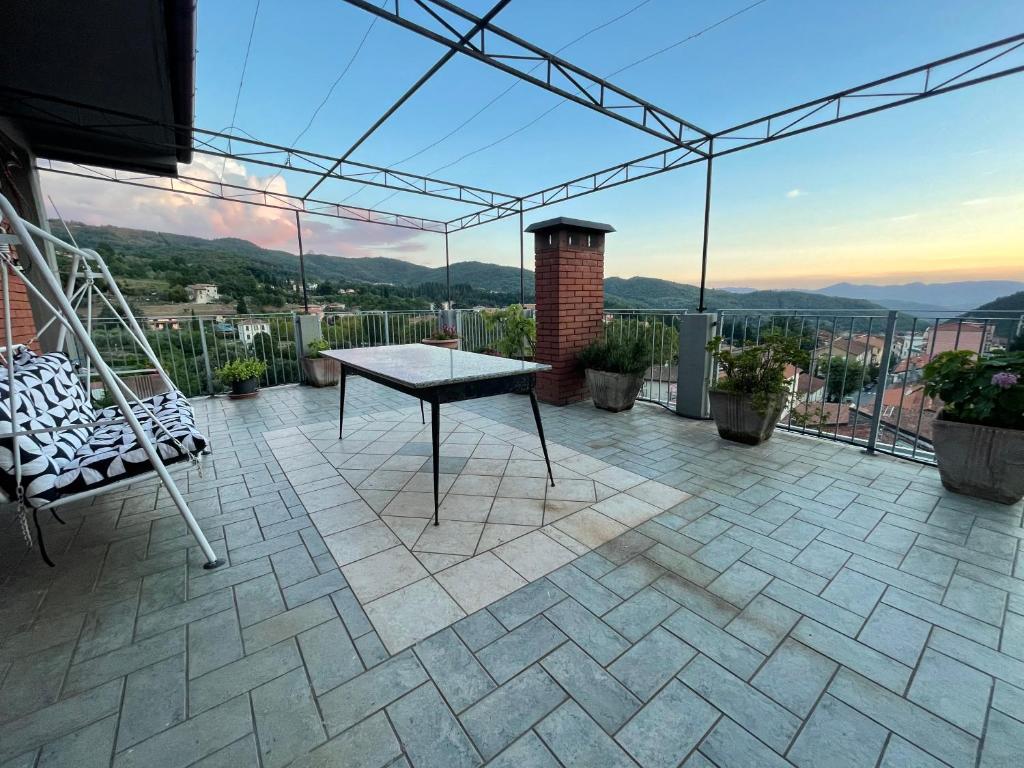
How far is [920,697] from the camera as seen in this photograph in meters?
1.18

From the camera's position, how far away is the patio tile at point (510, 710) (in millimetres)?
1067

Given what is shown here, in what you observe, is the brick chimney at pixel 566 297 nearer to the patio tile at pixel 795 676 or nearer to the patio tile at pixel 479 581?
the patio tile at pixel 479 581

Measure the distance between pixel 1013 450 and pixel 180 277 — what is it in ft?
28.2

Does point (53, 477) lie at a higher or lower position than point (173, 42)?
lower

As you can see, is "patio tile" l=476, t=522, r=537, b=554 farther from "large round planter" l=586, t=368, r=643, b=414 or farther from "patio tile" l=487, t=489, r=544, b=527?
"large round planter" l=586, t=368, r=643, b=414

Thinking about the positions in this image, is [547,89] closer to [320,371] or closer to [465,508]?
[465,508]

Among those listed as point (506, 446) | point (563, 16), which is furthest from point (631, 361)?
point (563, 16)

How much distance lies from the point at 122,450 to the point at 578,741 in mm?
2211

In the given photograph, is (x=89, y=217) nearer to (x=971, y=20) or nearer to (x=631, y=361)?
(x=631, y=361)

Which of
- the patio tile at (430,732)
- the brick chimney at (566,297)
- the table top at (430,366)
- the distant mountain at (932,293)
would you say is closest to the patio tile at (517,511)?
the table top at (430,366)

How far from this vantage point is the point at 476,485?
2.61 meters

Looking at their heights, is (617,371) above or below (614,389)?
above

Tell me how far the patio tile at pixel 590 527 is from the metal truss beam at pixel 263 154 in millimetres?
4992

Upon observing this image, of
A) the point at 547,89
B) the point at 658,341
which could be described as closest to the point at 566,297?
the point at 658,341
